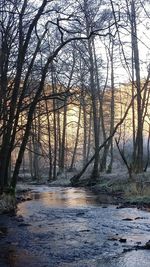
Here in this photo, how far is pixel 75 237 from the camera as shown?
1136cm

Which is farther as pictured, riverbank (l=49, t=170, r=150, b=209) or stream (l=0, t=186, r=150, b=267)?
riverbank (l=49, t=170, r=150, b=209)

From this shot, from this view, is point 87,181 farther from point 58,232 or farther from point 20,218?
point 58,232

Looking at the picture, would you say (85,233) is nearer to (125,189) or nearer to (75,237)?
(75,237)

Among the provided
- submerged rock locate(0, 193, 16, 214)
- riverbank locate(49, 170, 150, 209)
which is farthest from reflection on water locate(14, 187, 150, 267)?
riverbank locate(49, 170, 150, 209)

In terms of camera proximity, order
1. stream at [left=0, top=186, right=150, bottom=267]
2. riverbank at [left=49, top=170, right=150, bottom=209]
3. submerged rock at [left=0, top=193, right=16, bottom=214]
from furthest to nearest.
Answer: riverbank at [left=49, top=170, right=150, bottom=209], submerged rock at [left=0, top=193, right=16, bottom=214], stream at [left=0, top=186, right=150, bottom=267]

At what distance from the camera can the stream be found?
892 centimetres

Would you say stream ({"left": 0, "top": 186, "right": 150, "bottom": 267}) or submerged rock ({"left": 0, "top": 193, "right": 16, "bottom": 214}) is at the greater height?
submerged rock ({"left": 0, "top": 193, "right": 16, "bottom": 214})

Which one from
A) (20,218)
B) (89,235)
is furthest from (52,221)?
(89,235)

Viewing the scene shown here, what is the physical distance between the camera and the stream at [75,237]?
29.3 ft

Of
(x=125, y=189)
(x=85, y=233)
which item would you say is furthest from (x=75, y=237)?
(x=125, y=189)

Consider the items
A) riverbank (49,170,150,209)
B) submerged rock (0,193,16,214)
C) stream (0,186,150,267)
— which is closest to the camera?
stream (0,186,150,267)

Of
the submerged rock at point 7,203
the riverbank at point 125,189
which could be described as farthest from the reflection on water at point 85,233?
the riverbank at point 125,189

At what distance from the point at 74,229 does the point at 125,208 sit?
16.0ft

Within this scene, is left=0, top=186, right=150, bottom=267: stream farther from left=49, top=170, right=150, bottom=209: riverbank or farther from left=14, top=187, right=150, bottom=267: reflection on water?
left=49, top=170, right=150, bottom=209: riverbank
